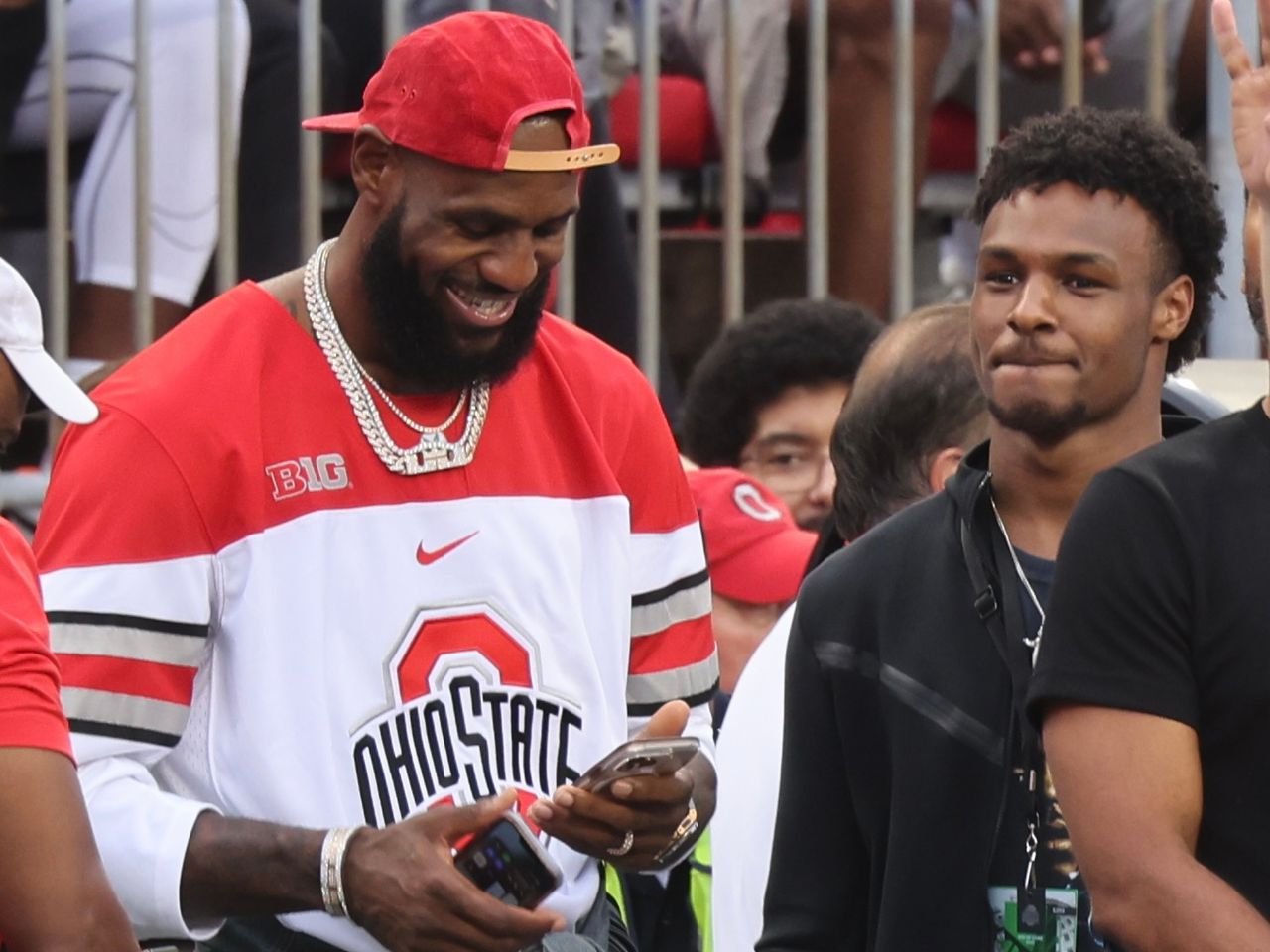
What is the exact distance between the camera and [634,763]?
2.91 m

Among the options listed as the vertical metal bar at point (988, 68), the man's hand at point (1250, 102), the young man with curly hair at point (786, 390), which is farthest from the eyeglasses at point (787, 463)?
the man's hand at point (1250, 102)

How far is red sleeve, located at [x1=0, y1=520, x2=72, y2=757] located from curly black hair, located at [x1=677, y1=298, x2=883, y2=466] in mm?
3101

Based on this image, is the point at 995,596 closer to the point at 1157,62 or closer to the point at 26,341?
the point at 26,341

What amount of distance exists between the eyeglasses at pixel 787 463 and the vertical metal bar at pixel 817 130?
0.41 meters

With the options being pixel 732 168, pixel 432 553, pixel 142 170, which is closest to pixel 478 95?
pixel 432 553

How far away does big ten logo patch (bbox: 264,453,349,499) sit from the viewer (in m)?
3.02

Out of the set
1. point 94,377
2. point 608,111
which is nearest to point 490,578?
point 94,377

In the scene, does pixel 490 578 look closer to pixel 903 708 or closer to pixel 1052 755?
pixel 903 708

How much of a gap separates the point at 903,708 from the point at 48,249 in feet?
9.04

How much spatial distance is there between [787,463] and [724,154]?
0.71 metres

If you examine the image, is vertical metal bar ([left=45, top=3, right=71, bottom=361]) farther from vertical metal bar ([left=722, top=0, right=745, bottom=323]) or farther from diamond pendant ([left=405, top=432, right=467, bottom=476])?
diamond pendant ([left=405, top=432, right=467, bottom=476])

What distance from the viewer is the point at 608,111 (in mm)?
5734

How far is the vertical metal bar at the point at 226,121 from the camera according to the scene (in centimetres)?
514

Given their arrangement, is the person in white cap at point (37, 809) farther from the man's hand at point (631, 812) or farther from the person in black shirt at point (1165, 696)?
the person in black shirt at point (1165, 696)
